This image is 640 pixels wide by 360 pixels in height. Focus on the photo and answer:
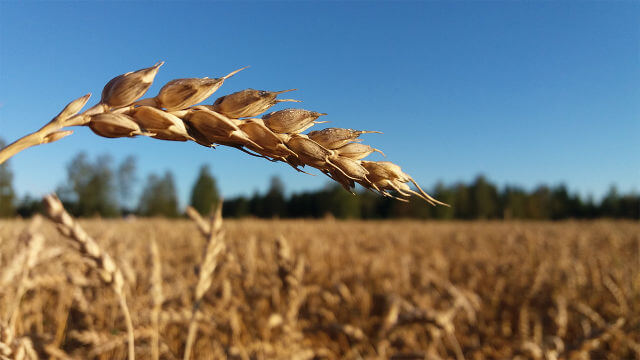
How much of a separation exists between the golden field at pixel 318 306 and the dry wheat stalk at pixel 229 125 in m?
0.48

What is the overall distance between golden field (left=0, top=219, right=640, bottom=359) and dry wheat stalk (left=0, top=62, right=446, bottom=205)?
0.48m

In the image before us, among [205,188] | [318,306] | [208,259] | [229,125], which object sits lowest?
[318,306]

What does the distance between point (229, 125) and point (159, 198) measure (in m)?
51.9

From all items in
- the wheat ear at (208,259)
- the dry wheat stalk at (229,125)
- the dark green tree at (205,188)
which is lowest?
the wheat ear at (208,259)

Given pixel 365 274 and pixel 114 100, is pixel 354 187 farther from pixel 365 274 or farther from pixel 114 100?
pixel 365 274

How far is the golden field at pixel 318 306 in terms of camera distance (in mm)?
1732

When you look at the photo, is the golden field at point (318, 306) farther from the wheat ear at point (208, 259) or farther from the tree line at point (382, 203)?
the tree line at point (382, 203)

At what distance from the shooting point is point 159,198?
158 feet

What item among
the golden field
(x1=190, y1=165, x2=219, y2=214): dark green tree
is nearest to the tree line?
(x1=190, y1=165, x2=219, y2=214): dark green tree

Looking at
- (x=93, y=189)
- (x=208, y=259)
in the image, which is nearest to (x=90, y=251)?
(x=208, y=259)

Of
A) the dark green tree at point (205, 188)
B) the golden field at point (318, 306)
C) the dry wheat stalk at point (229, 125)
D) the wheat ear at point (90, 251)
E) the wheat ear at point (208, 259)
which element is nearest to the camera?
the dry wheat stalk at point (229, 125)

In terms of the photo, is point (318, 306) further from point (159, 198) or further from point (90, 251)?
point (159, 198)

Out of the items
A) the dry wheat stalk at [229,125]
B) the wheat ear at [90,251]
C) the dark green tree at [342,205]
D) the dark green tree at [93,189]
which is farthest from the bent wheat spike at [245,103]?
the dark green tree at [342,205]

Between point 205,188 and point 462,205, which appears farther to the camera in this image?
point 462,205
